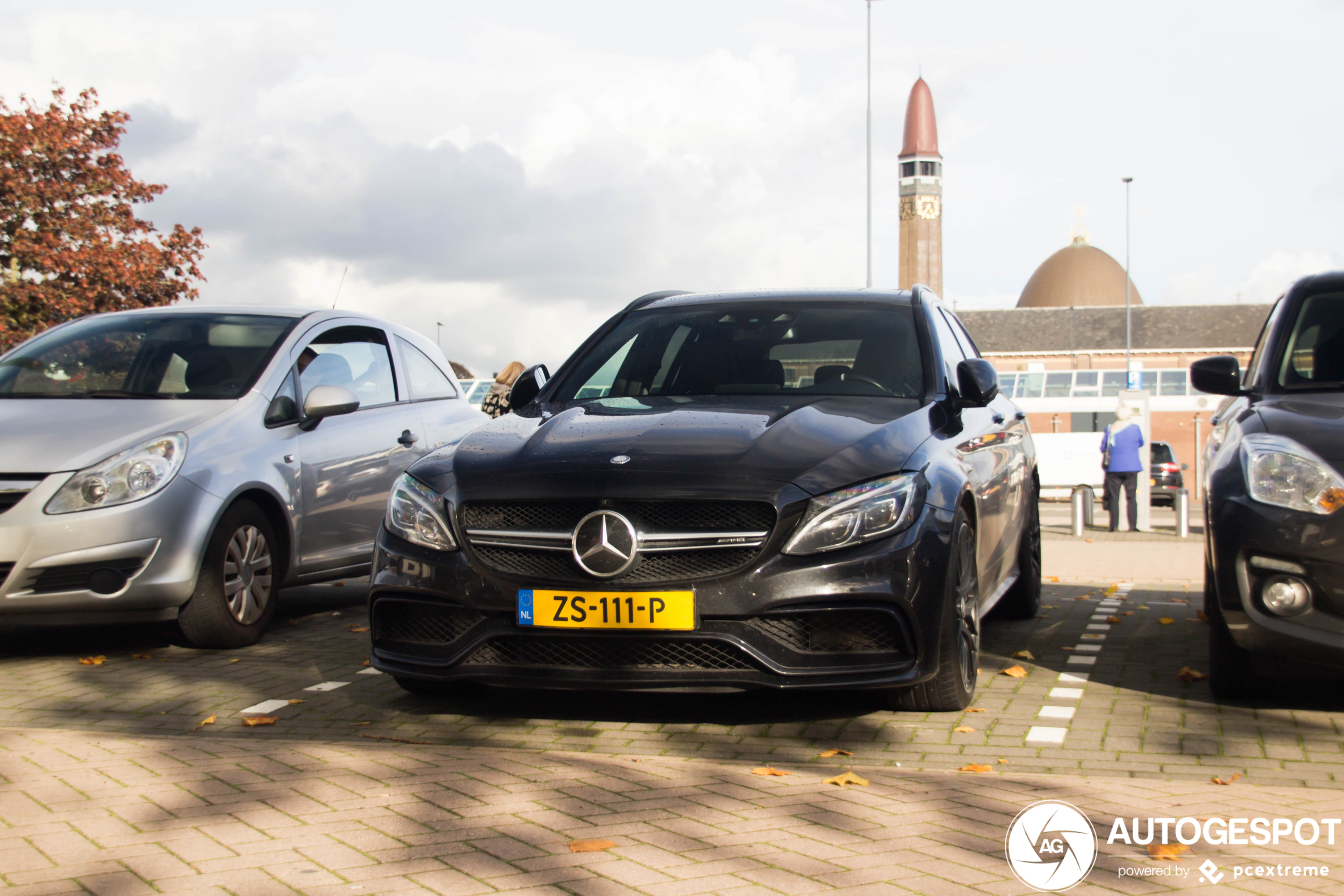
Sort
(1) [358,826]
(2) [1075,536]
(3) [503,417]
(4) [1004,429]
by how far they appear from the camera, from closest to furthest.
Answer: (1) [358,826], (3) [503,417], (4) [1004,429], (2) [1075,536]

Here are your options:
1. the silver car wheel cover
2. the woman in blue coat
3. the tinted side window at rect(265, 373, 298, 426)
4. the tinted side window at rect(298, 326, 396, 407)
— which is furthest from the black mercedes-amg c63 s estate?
the woman in blue coat

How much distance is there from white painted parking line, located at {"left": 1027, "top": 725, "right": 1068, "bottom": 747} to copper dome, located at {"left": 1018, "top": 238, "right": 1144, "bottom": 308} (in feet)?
363

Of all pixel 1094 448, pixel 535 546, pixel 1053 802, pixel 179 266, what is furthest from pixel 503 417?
pixel 1094 448

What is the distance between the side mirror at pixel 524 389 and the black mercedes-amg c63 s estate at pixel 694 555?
2.03ft

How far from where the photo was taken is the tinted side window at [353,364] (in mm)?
7383

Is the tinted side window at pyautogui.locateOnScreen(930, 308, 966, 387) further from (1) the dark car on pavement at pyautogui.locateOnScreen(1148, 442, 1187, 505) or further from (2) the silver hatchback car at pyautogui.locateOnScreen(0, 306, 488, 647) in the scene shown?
(1) the dark car on pavement at pyautogui.locateOnScreen(1148, 442, 1187, 505)

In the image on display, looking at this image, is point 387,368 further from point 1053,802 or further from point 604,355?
point 1053,802

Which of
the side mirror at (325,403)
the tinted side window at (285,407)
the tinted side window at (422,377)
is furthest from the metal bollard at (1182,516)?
the tinted side window at (285,407)

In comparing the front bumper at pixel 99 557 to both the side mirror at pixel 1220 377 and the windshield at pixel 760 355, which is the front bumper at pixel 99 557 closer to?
the windshield at pixel 760 355

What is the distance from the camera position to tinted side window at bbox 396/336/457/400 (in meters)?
8.22

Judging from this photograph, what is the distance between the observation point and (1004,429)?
651cm

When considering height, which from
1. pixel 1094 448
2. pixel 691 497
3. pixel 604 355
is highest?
pixel 604 355

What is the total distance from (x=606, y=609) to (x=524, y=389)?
180cm

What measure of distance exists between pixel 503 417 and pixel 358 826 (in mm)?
2311
